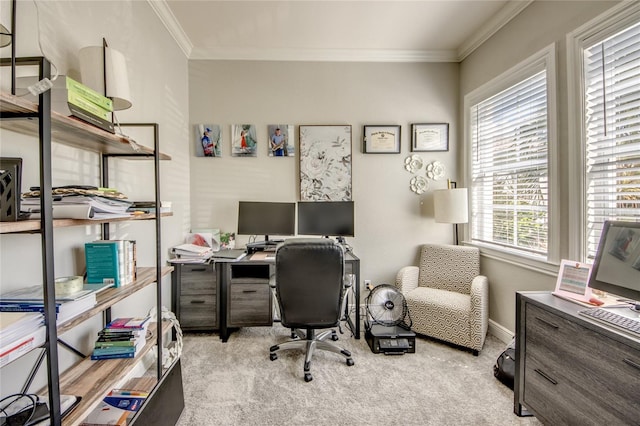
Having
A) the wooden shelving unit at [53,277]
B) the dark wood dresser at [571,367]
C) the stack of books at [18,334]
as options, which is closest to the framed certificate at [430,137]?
the dark wood dresser at [571,367]

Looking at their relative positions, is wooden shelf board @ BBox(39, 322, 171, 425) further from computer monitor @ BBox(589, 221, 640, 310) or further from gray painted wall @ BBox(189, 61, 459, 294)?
computer monitor @ BBox(589, 221, 640, 310)

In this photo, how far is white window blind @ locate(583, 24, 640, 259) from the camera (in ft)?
5.26

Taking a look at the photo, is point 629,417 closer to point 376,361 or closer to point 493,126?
point 376,361

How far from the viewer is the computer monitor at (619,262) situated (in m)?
1.30

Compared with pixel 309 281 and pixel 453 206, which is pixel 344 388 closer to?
pixel 309 281

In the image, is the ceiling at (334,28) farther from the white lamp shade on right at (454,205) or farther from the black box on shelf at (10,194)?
the black box on shelf at (10,194)

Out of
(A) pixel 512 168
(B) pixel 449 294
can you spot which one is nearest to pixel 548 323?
(B) pixel 449 294

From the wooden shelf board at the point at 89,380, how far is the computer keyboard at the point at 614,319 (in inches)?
85.3

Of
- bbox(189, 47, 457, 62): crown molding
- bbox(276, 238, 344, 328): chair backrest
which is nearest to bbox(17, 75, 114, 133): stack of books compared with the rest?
bbox(276, 238, 344, 328): chair backrest

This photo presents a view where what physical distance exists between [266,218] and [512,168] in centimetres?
236

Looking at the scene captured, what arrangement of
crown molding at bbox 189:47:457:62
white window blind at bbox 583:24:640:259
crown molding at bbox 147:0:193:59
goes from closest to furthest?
1. white window blind at bbox 583:24:640:259
2. crown molding at bbox 147:0:193:59
3. crown molding at bbox 189:47:457:62

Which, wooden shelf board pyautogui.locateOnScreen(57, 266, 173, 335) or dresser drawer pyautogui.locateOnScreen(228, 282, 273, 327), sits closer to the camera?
wooden shelf board pyautogui.locateOnScreen(57, 266, 173, 335)

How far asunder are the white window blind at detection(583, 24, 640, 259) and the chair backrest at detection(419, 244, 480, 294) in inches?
37.7

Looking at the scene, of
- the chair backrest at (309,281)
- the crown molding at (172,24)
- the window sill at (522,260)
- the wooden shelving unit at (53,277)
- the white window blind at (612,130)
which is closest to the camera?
the wooden shelving unit at (53,277)
